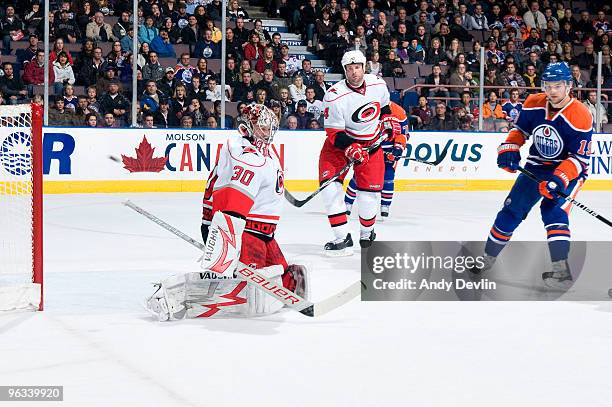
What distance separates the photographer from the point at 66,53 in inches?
464

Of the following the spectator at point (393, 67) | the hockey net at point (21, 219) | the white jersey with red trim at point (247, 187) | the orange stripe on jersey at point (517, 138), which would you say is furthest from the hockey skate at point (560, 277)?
the spectator at point (393, 67)

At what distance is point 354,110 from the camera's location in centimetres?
734

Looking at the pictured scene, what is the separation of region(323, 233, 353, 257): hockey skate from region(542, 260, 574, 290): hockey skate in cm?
Result: 175

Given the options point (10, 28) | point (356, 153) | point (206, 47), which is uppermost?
point (10, 28)

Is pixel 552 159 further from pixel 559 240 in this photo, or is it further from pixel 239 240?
pixel 239 240

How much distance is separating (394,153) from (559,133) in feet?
11.1

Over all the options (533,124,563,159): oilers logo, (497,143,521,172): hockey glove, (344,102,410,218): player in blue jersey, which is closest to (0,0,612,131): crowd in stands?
(344,102,410,218): player in blue jersey

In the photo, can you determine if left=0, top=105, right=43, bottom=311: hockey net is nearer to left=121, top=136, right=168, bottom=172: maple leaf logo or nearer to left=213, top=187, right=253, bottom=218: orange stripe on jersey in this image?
left=213, top=187, right=253, bottom=218: orange stripe on jersey

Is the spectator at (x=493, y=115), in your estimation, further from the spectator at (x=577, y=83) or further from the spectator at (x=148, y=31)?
the spectator at (x=148, y=31)

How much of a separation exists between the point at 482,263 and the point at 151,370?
8.88 feet

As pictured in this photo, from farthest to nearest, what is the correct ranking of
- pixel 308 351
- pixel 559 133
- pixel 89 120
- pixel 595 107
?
A: pixel 595 107 < pixel 89 120 < pixel 559 133 < pixel 308 351

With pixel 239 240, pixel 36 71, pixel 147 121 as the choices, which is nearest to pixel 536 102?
pixel 239 240

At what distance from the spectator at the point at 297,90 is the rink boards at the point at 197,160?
710mm

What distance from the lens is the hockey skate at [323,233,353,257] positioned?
716 cm
